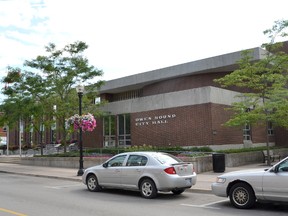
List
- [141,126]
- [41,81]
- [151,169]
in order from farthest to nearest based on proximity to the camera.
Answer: [141,126]
[41,81]
[151,169]

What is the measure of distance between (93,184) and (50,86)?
1509 cm

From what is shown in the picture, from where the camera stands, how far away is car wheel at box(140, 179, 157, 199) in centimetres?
1082

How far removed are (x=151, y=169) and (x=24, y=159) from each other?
21675 millimetres

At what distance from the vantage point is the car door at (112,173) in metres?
11.9

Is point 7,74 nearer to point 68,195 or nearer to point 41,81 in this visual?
point 41,81

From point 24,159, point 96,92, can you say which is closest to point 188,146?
point 96,92

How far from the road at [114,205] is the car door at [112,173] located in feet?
1.33

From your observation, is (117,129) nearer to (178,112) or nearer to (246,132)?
(178,112)

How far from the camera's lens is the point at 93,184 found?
1266cm

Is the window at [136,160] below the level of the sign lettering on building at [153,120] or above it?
below

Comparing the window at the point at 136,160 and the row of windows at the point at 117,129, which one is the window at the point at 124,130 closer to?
the row of windows at the point at 117,129

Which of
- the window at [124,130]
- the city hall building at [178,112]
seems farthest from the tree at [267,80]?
the window at [124,130]

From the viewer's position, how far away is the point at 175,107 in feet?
83.6

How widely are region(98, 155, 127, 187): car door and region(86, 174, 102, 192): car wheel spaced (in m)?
0.24
